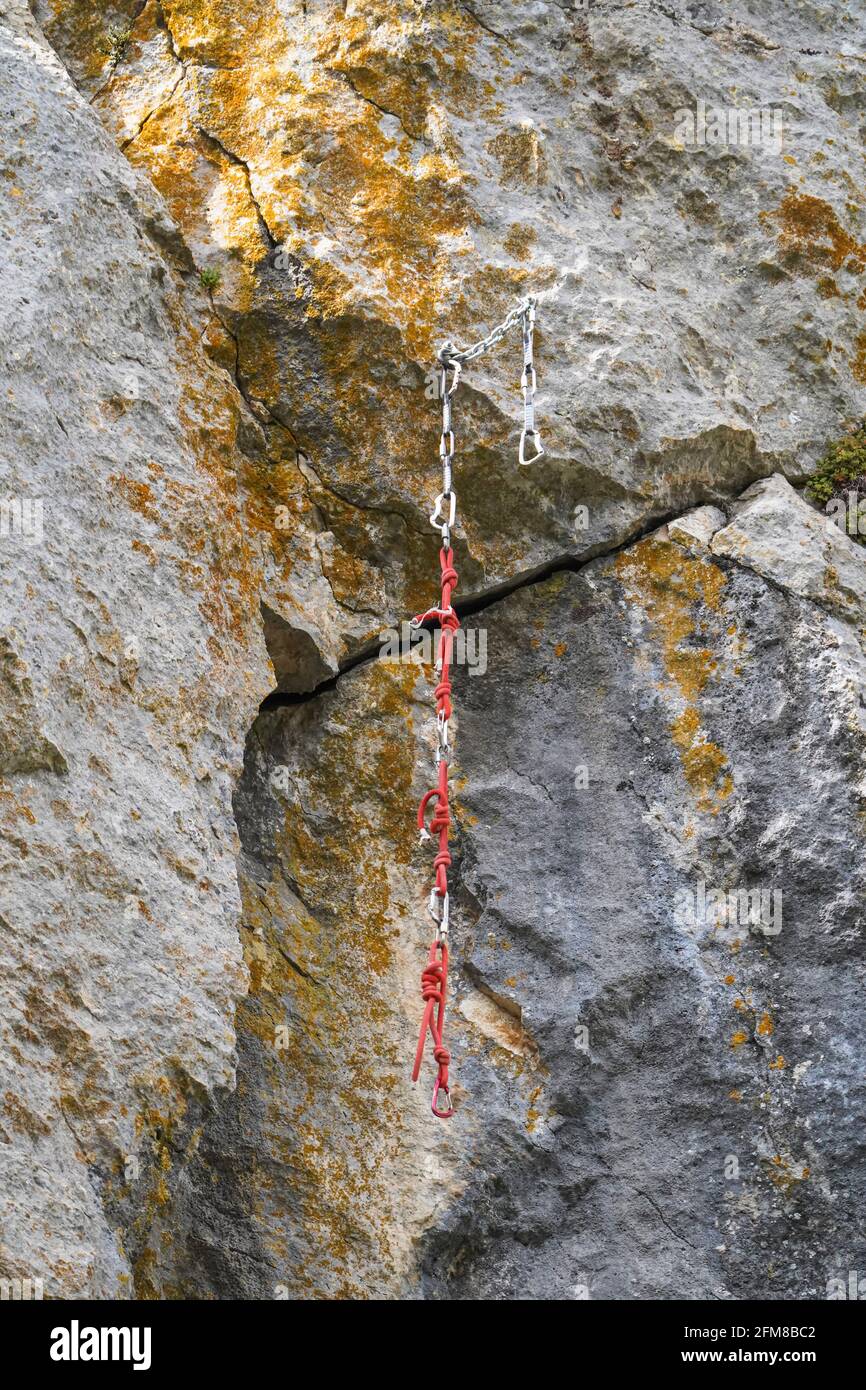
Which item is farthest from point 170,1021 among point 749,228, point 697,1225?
point 749,228

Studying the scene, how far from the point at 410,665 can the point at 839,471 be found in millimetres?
Result: 2736

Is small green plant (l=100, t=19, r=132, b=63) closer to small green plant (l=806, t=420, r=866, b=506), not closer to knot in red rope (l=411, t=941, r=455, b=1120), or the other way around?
small green plant (l=806, t=420, r=866, b=506)

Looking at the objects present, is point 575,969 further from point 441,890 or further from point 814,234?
point 814,234

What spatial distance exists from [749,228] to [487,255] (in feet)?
5.65

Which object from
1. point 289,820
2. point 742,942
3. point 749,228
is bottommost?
point 742,942

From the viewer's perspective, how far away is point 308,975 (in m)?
6.69

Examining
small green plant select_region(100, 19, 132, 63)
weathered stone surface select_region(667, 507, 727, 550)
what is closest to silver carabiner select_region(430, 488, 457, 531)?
weathered stone surface select_region(667, 507, 727, 550)

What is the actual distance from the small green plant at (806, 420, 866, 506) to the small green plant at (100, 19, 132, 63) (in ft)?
14.9

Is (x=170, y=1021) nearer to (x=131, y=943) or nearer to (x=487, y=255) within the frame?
(x=131, y=943)

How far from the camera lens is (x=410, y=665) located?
24.4 ft

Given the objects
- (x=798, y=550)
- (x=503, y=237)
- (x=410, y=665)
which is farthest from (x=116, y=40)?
(x=798, y=550)

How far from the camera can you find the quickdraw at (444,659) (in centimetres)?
607

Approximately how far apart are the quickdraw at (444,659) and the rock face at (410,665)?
17 cm

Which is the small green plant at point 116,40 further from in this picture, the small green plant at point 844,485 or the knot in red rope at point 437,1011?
the knot in red rope at point 437,1011
